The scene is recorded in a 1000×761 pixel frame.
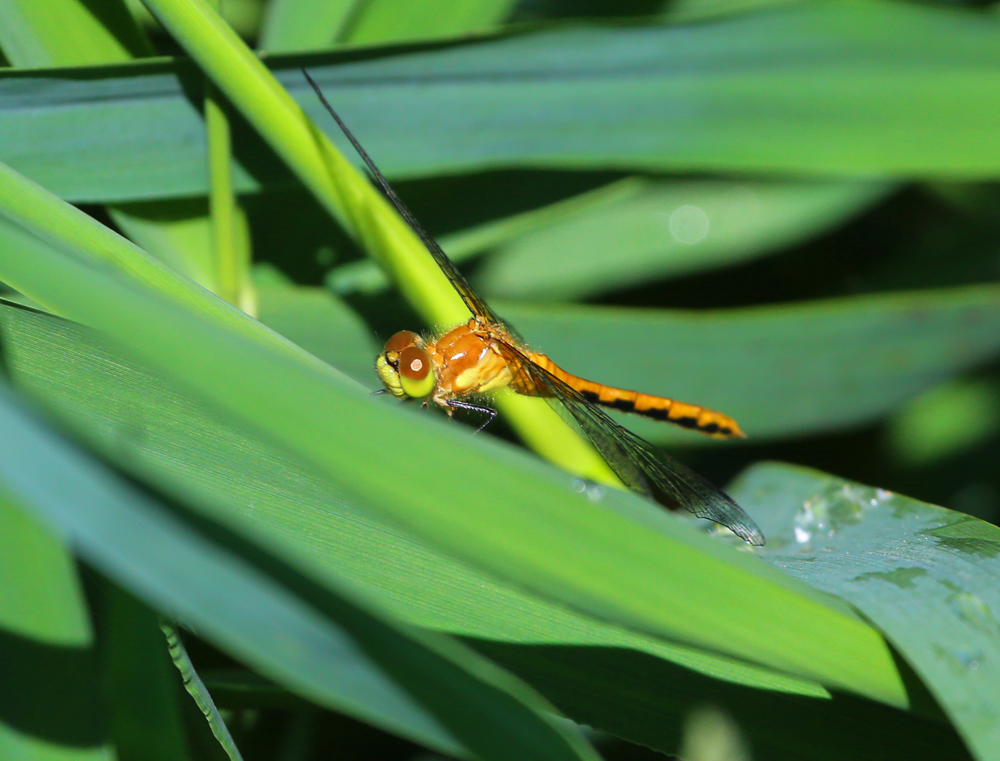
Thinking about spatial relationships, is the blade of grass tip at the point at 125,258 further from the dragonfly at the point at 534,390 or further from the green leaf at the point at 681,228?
the green leaf at the point at 681,228

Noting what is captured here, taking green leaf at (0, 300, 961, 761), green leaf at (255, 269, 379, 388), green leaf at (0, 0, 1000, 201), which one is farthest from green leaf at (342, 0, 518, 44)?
green leaf at (0, 300, 961, 761)

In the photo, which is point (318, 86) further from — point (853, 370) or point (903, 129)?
point (853, 370)

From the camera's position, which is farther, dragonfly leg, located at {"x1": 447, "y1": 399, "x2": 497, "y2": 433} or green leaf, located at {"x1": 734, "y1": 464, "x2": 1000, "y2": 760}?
dragonfly leg, located at {"x1": 447, "y1": 399, "x2": 497, "y2": 433}

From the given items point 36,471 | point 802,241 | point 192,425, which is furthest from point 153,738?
point 802,241

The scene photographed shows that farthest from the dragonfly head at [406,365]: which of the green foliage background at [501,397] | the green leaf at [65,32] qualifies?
the green leaf at [65,32]

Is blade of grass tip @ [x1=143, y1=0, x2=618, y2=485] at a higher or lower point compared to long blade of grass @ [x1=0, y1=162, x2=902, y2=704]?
higher

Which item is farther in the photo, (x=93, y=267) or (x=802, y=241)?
(x=802, y=241)

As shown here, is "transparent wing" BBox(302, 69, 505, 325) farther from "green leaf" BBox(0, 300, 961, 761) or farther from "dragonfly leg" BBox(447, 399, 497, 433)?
"green leaf" BBox(0, 300, 961, 761)

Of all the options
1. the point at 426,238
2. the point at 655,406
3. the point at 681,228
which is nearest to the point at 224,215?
the point at 426,238
